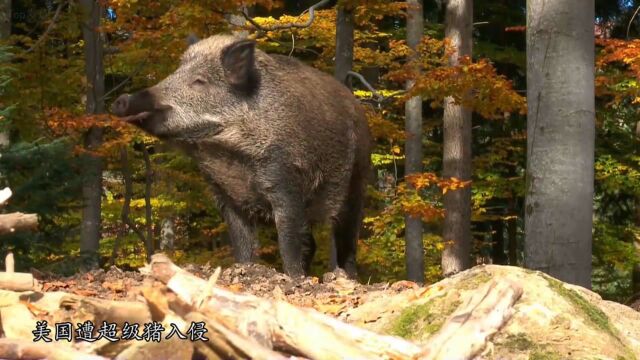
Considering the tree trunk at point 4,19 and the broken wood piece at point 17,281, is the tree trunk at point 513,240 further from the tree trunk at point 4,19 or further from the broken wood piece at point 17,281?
the broken wood piece at point 17,281

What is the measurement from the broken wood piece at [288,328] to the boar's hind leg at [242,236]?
3659 mm

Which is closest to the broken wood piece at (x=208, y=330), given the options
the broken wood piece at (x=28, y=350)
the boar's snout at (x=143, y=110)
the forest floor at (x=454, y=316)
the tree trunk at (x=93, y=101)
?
the forest floor at (x=454, y=316)

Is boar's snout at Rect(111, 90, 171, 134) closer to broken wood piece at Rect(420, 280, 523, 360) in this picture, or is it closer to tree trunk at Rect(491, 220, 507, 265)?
broken wood piece at Rect(420, 280, 523, 360)

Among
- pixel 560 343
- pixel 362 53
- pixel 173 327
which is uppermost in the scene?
pixel 362 53

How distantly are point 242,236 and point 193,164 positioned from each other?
848cm

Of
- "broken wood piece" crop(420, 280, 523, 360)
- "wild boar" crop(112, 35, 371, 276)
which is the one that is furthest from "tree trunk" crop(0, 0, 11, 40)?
"broken wood piece" crop(420, 280, 523, 360)

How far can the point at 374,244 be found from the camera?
53.7ft

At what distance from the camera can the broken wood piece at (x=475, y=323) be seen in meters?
3.25

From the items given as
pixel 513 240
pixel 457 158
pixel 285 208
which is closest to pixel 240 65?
pixel 285 208

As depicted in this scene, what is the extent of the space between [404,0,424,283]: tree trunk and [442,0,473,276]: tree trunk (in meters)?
0.46

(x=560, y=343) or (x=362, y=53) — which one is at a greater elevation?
(x=362, y=53)

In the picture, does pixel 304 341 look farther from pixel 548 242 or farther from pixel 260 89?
pixel 260 89

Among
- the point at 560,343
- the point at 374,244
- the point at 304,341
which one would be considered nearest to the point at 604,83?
the point at 374,244

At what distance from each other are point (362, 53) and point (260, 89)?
8021mm
